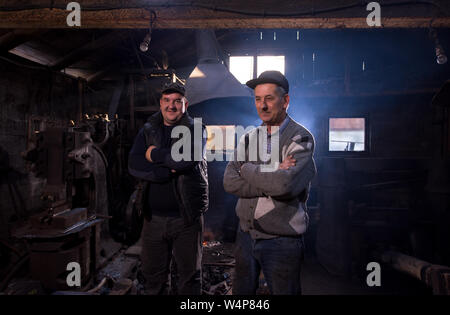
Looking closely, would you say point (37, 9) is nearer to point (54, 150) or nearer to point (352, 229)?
point (54, 150)

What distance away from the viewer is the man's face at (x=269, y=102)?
236cm

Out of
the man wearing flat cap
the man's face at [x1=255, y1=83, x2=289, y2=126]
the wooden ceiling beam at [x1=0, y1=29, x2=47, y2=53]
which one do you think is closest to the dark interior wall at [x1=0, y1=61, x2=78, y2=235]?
the wooden ceiling beam at [x1=0, y1=29, x2=47, y2=53]

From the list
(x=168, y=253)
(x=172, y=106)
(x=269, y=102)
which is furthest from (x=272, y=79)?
(x=168, y=253)

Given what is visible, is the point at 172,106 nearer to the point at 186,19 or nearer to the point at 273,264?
the point at 186,19

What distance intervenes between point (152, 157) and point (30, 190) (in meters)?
6.60

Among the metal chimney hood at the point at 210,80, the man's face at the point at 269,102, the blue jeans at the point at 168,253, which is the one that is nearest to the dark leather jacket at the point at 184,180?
the blue jeans at the point at 168,253

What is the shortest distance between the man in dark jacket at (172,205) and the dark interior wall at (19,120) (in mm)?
5921

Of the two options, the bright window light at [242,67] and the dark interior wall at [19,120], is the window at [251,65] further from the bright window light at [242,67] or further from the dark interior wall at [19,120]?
the dark interior wall at [19,120]

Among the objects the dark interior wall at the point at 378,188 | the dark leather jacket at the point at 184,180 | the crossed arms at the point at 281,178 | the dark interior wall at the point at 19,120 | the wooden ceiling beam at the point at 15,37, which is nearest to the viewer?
the crossed arms at the point at 281,178

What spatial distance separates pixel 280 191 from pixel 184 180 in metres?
1.17

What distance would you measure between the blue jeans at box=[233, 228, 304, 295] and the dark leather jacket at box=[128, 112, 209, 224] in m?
0.78

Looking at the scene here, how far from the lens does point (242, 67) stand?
938 cm

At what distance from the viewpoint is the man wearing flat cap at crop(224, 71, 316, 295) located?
2.18 m

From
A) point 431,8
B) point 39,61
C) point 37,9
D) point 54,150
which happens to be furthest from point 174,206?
point 39,61
